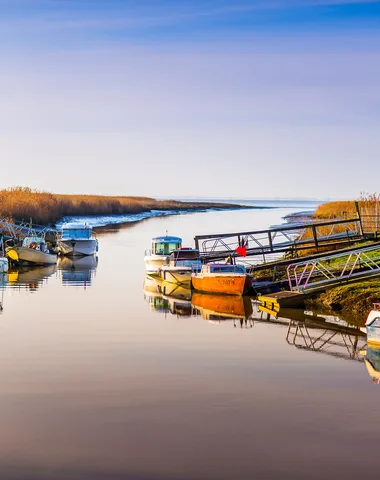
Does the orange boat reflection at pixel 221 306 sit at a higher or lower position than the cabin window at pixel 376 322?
lower

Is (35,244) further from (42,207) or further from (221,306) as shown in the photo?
(42,207)

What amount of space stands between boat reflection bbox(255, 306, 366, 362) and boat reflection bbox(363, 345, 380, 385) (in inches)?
11.7

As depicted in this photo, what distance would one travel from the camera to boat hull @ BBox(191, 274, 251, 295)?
43.7 meters

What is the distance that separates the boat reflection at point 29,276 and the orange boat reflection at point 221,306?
10.1m

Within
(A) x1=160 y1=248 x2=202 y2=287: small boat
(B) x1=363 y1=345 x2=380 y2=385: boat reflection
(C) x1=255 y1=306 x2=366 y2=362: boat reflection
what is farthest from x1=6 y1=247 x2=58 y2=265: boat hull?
(B) x1=363 y1=345 x2=380 y2=385: boat reflection

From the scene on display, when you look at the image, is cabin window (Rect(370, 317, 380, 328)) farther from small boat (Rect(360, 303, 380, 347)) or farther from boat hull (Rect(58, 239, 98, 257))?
boat hull (Rect(58, 239, 98, 257))

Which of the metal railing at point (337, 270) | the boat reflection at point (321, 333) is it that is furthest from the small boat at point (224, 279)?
the boat reflection at point (321, 333)

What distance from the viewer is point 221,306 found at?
136ft

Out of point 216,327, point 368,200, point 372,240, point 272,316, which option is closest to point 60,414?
point 216,327

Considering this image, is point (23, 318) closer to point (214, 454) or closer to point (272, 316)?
point (272, 316)

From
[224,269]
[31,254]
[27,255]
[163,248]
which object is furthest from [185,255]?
[27,255]

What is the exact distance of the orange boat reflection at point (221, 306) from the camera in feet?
126

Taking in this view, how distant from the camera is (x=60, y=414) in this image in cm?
2036

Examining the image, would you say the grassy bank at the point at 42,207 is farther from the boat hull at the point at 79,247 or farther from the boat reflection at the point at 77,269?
the boat reflection at the point at 77,269
